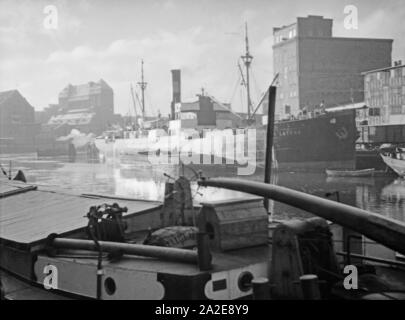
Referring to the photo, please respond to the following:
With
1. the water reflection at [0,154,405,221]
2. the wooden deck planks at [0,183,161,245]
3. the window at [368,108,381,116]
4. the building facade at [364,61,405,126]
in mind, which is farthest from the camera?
the window at [368,108,381,116]

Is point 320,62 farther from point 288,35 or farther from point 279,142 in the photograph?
point 279,142

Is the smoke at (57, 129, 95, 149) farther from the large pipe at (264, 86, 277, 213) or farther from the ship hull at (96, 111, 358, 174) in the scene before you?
the large pipe at (264, 86, 277, 213)

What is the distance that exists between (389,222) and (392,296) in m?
0.74

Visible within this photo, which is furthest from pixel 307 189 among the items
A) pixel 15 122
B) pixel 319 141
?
pixel 15 122

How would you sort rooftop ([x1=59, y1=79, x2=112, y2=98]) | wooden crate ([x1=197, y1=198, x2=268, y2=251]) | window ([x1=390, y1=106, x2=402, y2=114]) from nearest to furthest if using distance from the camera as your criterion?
wooden crate ([x1=197, y1=198, x2=268, y2=251]) < window ([x1=390, y1=106, x2=402, y2=114]) < rooftop ([x1=59, y1=79, x2=112, y2=98])

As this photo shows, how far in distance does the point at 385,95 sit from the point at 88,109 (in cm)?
6354

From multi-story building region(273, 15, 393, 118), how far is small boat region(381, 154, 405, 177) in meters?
8.61

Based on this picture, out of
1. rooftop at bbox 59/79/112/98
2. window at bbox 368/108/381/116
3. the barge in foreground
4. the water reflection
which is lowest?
the water reflection

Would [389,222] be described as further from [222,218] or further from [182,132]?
[182,132]

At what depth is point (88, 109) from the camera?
89.8 m

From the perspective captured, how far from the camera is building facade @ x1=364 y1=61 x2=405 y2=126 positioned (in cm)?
3669

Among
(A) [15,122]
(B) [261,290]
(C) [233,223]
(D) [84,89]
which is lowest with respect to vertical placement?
(B) [261,290]

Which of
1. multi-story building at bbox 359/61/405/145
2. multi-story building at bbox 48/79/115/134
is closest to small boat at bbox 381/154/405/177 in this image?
multi-story building at bbox 359/61/405/145

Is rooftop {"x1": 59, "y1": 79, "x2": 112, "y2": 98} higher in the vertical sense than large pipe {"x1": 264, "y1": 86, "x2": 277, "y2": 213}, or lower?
higher
